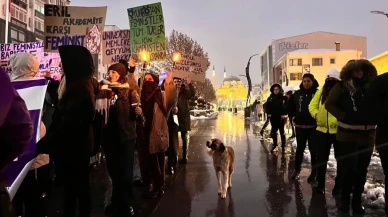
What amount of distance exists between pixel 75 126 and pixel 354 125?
3.61 m

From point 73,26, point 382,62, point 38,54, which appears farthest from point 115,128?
point 382,62

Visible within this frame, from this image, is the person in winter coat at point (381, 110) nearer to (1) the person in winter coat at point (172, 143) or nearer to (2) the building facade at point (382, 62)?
(1) the person in winter coat at point (172, 143)

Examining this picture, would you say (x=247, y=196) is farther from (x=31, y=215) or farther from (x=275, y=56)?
(x=275, y=56)

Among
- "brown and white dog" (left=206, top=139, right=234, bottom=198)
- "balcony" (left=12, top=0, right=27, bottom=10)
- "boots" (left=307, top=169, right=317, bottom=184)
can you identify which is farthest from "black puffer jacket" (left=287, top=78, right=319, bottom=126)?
"balcony" (left=12, top=0, right=27, bottom=10)

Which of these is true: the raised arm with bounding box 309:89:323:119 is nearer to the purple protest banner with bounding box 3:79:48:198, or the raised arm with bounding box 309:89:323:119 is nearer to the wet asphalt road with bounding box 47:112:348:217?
the wet asphalt road with bounding box 47:112:348:217

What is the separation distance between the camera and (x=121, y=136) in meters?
5.21

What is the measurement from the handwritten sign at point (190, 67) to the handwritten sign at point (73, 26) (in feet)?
9.00

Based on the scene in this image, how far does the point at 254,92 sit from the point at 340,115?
137m

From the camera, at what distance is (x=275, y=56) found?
3802 inches

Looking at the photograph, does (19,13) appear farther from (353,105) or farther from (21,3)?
(353,105)

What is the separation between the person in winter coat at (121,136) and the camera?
524cm

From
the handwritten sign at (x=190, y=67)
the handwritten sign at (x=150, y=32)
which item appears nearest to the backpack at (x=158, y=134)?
the handwritten sign at (x=150, y=32)

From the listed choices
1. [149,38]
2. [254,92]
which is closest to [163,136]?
[149,38]

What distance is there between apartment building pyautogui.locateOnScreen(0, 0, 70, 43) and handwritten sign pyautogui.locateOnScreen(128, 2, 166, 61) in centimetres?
4115
